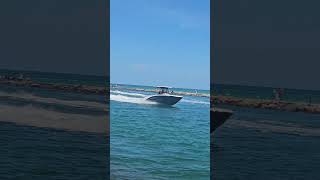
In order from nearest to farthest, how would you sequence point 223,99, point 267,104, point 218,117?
point 218,117 < point 223,99 < point 267,104

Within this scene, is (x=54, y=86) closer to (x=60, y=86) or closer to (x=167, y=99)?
(x=60, y=86)

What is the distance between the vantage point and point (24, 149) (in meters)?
3.76

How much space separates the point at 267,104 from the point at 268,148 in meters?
1.50

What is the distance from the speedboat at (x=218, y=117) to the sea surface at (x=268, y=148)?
8 cm

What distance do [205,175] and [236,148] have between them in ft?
11.4

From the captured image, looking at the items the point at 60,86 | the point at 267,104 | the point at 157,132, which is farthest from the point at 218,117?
the point at 157,132

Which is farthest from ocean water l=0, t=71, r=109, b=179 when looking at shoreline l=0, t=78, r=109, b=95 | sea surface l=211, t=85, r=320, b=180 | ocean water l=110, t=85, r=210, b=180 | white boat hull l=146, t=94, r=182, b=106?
white boat hull l=146, t=94, r=182, b=106

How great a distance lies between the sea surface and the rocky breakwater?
122 mm

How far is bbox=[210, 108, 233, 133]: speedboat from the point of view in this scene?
4.66 m

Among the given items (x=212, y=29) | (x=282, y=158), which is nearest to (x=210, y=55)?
(x=212, y=29)

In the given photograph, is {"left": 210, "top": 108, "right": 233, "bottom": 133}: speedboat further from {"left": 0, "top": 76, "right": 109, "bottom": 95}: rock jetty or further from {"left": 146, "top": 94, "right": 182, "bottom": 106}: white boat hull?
{"left": 146, "top": 94, "right": 182, "bottom": 106}: white boat hull

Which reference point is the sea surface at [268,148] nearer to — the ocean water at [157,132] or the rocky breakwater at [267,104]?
the rocky breakwater at [267,104]

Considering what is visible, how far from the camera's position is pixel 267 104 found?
5.54 m

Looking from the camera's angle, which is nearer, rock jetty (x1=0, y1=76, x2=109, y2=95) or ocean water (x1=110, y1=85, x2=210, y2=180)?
rock jetty (x1=0, y1=76, x2=109, y2=95)
